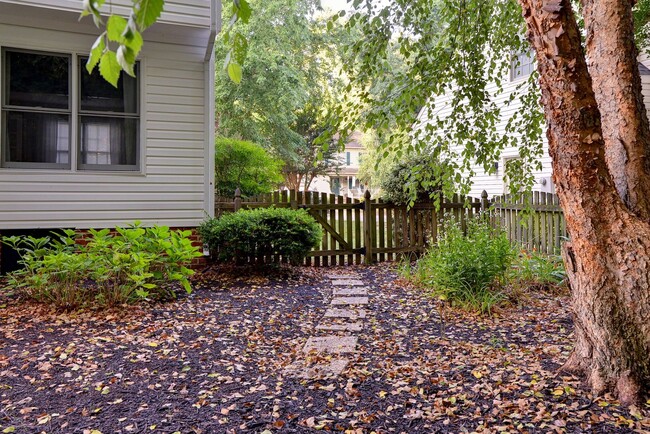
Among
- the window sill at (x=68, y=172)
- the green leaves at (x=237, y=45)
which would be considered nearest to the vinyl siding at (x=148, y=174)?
the window sill at (x=68, y=172)

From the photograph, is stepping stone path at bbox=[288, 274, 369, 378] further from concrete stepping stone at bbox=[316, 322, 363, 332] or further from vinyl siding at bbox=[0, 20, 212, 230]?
vinyl siding at bbox=[0, 20, 212, 230]

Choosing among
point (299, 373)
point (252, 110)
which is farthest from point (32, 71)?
point (252, 110)

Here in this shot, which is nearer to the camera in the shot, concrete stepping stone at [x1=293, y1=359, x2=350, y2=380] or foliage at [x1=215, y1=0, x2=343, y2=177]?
concrete stepping stone at [x1=293, y1=359, x2=350, y2=380]

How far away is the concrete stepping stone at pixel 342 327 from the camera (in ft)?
13.7

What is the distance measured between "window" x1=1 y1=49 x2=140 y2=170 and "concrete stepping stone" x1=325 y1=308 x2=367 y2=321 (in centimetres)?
349

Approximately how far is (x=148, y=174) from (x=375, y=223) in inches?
162

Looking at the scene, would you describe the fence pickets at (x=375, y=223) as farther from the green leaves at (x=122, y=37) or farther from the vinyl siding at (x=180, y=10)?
the green leaves at (x=122, y=37)

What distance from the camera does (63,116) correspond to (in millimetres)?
6125

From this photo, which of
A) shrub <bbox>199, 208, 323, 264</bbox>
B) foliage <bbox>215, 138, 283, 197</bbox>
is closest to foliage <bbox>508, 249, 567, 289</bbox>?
shrub <bbox>199, 208, 323, 264</bbox>

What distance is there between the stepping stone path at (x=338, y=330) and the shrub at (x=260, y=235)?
2.52 feet

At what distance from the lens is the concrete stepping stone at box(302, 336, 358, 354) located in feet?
11.7

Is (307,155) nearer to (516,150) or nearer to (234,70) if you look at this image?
(516,150)

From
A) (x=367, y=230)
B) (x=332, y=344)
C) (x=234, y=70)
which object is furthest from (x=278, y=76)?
(x=234, y=70)

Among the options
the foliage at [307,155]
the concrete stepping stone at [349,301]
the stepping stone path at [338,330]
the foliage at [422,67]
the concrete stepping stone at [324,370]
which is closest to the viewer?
the concrete stepping stone at [324,370]
